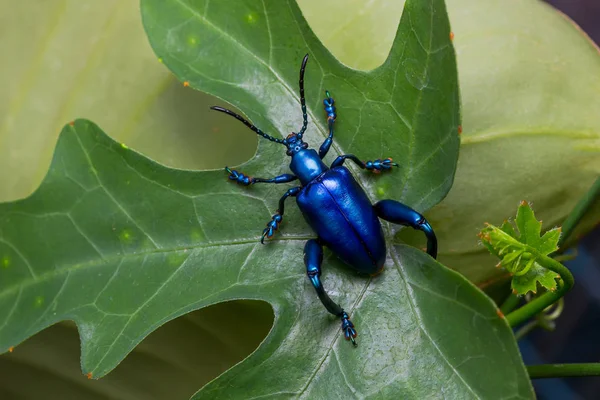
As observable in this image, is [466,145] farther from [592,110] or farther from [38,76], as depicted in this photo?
[38,76]

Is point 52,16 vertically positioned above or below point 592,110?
above

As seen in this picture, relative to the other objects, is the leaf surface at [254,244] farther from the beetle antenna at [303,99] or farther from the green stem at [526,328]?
the green stem at [526,328]

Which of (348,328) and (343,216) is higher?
(343,216)

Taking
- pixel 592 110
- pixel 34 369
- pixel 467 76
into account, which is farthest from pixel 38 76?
pixel 592 110

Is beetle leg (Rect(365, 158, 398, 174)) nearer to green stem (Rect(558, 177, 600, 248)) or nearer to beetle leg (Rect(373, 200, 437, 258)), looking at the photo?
beetle leg (Rect(373, 200, 437, 258))

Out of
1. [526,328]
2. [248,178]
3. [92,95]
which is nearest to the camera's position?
[248,178]

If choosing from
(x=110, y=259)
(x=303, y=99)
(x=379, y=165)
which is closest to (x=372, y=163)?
(x=379, y=165)

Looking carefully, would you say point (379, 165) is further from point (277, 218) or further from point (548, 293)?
point (548, 293)

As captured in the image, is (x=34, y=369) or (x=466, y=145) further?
(x=34, y=369)
